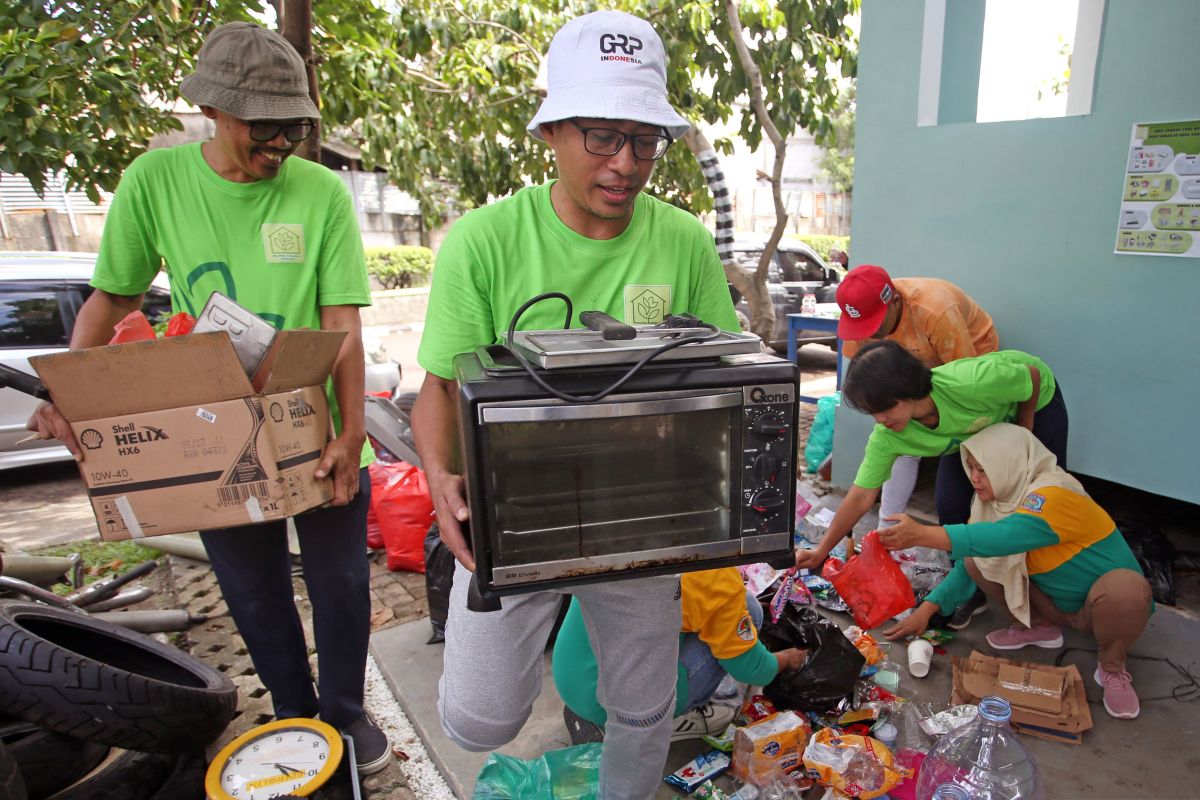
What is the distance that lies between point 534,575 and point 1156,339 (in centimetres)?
340

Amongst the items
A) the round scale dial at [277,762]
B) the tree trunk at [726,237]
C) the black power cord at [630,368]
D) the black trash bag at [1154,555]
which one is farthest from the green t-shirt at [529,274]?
the tree trunk at [726,237]

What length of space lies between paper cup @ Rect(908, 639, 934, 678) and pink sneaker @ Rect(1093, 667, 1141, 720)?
575mm

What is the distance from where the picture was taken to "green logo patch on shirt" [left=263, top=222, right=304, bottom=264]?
2018mm

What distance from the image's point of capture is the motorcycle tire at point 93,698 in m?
1.86

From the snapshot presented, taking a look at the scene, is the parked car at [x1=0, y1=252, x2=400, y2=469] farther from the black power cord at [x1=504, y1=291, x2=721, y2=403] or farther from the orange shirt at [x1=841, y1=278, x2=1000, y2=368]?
the orange shirt at [x1=841, y1=278, x2=1000, y2=368]

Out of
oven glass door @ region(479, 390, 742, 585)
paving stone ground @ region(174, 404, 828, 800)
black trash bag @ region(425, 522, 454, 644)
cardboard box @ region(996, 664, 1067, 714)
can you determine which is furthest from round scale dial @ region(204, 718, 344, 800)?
cardboard box @ region(996, 664, 1067, 714)

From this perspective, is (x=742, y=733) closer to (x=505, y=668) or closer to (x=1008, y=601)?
→ (x=505, y=668)

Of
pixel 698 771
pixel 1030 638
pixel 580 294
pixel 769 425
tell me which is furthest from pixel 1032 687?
pixel 580 294

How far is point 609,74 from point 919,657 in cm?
248

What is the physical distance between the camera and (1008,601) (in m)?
2.77

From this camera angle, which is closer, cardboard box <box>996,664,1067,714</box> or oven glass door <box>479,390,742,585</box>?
oven glass door <box>479,390,742,585</box>

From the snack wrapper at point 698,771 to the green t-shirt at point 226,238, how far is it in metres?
1.78

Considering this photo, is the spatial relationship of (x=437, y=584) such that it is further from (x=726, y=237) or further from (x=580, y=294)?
(x=726, y=237)

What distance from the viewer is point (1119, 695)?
2.52 m
